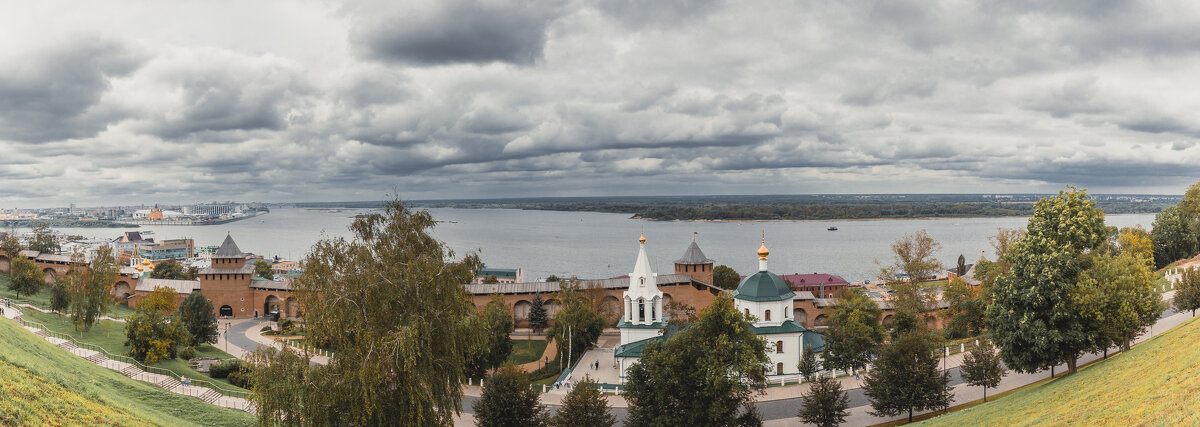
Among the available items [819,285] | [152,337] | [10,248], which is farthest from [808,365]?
[10,248]

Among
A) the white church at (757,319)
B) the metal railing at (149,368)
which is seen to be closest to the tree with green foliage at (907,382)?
the white church at (757,319)

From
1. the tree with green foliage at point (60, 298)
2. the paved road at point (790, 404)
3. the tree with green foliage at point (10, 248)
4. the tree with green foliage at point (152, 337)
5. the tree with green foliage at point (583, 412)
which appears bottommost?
the paved road at point (790, 404)

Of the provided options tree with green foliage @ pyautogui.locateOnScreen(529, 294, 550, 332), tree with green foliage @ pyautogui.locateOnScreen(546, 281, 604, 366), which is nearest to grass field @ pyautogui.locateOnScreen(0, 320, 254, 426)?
tree with green foliage @ pyautogui.locateOnScreen(546, 281, 604, 366)

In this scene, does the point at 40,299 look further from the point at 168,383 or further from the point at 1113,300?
the point at 1113,300

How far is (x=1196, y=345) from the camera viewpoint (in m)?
12.8

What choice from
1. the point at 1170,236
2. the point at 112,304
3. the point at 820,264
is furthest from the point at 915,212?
the point at 112,304

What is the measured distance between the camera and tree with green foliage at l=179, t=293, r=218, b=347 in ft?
98.9

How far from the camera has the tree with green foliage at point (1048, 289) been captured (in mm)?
17266

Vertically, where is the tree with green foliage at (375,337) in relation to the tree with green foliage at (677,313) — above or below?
above

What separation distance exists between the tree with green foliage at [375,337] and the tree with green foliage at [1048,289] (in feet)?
50.2

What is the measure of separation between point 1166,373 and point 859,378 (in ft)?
43.6

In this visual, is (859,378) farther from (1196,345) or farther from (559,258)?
(559,258)

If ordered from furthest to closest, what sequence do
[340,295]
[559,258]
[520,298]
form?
[559,258] → [520,298] → [340,295]

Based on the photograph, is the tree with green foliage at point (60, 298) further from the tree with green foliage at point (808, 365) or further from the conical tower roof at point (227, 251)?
the tree with green foliage at point (808, 365)
